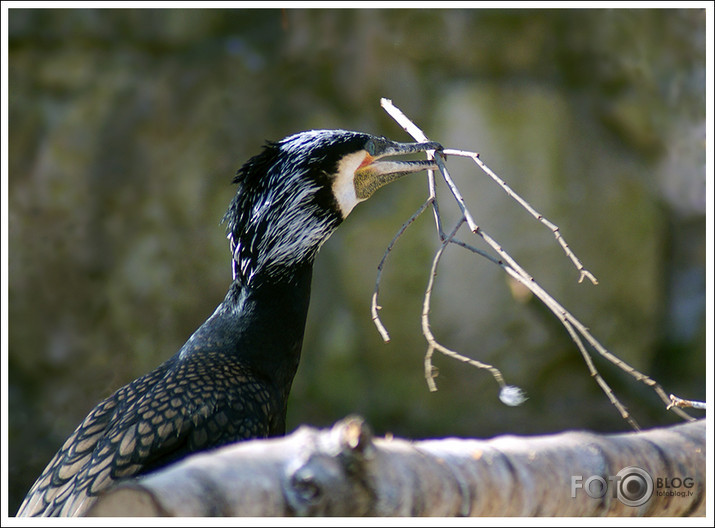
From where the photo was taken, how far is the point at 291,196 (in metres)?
2.19

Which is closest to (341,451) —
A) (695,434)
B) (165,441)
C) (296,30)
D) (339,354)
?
(695,434)

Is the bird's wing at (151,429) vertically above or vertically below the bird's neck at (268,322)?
below

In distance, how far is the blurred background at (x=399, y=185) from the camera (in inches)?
178

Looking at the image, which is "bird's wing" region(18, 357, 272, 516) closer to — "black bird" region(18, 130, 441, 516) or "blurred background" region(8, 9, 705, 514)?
"black bird" region(18, 130, 441, 516)

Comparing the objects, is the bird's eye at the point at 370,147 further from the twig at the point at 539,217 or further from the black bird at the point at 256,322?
the twig at the point at 539,217

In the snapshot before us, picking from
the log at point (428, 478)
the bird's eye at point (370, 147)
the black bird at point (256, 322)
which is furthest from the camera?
Answer: the bird's eye at point (370, 147)

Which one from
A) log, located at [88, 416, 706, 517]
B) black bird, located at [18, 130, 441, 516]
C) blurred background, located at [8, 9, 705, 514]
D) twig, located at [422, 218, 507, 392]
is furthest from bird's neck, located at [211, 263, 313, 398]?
blurred background, located at [8, 9, 705, 514]

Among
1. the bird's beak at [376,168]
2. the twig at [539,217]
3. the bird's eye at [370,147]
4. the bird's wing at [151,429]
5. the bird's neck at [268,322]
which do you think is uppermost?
the bird's eye at [370,147]

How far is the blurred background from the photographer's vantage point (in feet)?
14.8

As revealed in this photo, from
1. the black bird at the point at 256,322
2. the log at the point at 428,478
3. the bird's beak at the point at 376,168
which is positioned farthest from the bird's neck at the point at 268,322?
the log at the point at 428,478

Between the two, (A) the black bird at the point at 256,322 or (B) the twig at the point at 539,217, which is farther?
(A) the black bird at the point at 256,322

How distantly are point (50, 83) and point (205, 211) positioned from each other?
117cm

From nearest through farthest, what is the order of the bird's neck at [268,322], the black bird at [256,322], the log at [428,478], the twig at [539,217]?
the log at [428,478]
the twig at [539,217]
the black bird at [256,322]
the bird's neck at [268,322]

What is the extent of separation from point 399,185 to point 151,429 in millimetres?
3155
